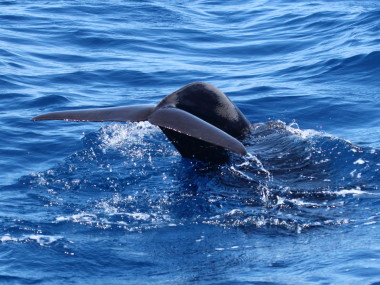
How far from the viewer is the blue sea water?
20.1 ft

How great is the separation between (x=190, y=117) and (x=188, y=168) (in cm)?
134

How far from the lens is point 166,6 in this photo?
21.6 meters

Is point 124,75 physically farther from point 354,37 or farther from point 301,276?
point 301,276

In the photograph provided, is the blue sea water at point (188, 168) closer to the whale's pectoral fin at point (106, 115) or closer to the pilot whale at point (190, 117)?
the pilot whale at point (190, 117)

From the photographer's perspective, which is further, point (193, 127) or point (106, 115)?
point (106, 115)

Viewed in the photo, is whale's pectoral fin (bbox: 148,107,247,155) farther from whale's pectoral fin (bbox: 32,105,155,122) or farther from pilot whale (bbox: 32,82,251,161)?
whale's pectoral fin (bbox: 32,105,155,122)

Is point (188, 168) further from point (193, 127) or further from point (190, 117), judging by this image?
point (193, 127)

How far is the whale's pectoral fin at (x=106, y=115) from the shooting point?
24.4 feet

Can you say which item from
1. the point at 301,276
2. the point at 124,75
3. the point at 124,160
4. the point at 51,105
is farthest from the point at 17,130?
the point at 301,276

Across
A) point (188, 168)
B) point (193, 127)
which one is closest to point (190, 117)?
point (193, 127)

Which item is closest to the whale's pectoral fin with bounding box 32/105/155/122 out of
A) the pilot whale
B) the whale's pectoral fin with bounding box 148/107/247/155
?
the pilot whale

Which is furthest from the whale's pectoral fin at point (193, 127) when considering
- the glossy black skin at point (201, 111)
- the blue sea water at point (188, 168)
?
the blue sea water at point (188, 168)

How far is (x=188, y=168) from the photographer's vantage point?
27.3ft

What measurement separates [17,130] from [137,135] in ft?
6.88
